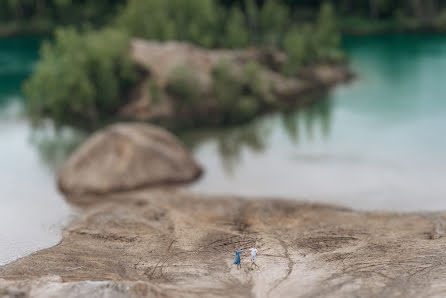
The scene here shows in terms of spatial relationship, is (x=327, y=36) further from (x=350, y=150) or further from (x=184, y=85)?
(x=350, y=150)

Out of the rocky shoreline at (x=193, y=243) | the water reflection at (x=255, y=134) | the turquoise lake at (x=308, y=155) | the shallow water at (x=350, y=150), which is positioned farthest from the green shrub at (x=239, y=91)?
the rocky shoreline at (x=193, y=243)

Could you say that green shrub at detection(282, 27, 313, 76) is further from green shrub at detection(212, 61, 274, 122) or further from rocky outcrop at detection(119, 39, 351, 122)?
green shrub at detection(212, 61, 274, 122)

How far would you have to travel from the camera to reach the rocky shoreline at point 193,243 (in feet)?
71.7

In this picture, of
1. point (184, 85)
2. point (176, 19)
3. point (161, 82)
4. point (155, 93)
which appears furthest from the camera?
point (176, 19)

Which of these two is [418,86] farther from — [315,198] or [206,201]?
[206,201]

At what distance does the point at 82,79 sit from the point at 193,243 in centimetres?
2560

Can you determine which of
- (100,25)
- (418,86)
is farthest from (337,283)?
(100,25)

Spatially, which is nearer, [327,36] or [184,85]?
[184,85]

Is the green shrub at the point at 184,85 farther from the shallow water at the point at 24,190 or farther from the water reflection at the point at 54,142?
the shallow water at the point at 24,190

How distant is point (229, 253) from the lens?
1028 inches

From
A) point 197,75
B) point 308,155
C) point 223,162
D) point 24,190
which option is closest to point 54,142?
point 24,190

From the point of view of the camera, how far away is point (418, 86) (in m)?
58.5

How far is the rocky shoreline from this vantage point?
21.8 meters

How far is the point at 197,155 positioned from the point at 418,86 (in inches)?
1136
